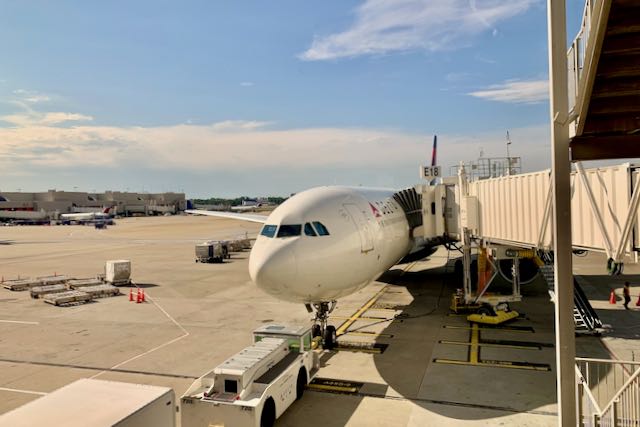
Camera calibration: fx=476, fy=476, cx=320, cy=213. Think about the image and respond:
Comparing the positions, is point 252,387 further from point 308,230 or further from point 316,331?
point 316,331

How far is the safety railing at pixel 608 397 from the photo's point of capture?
8039 mm

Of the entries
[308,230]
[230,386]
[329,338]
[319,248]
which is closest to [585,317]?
[329,338]

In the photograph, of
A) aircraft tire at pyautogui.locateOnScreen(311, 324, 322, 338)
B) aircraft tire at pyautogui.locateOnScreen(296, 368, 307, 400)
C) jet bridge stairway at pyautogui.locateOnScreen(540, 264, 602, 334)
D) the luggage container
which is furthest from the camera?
the luggage container

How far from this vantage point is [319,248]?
47.6ft

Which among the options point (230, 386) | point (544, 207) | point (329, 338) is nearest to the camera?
point (230, 386)

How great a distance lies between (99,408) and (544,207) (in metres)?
11.0

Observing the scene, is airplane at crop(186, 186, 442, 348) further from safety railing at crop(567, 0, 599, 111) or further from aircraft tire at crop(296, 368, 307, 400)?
safety railing at crop(567, 0, 599, 111)

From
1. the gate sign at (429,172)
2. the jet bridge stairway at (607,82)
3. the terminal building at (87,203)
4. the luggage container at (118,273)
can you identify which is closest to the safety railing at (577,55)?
the jet bridge stairway at (607,82)

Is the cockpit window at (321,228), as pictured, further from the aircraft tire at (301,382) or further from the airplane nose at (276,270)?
the aircraft tire at (301,382)

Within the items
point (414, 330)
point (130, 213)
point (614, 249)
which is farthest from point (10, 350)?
point (130, 213)

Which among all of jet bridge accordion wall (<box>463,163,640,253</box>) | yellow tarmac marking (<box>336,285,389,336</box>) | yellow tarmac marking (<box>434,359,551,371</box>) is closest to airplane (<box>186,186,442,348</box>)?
yellow tarmac marking (<box>336,285,389,336</box>)

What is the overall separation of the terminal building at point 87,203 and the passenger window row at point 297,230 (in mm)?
122903

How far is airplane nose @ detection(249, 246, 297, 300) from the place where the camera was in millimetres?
13727

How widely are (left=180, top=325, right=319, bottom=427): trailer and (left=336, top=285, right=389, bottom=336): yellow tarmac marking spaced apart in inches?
236
